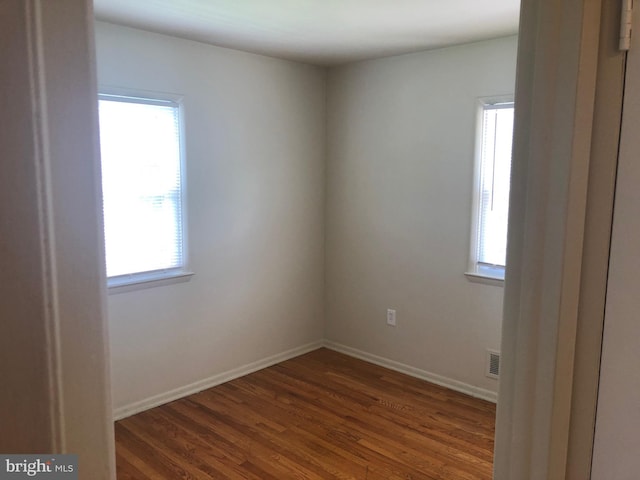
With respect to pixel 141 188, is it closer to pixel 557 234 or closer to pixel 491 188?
pixel 491 188

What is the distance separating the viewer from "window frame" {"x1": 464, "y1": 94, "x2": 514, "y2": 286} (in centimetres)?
328

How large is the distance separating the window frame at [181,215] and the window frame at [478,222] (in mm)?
1952

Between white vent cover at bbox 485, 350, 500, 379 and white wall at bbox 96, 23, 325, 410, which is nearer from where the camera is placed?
white wall at bbox 96, 23, 325, 410

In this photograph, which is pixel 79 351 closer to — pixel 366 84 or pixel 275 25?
pixel 275 25

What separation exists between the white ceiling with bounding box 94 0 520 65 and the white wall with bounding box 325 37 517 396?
0.89ft

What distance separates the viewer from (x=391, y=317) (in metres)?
3.97

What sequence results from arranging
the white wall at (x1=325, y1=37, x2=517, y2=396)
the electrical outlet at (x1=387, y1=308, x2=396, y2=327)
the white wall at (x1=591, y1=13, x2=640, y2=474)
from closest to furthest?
the white wall at (x1=591, y1=13, x2=640, y2=474)
the white wall at (x1=325, y1=37, x2=517, y2=396)
the electrical outlet at (x1=387, y1=308, x2=396, y2=327)

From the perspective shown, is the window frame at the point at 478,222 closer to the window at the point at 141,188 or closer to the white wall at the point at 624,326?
the window at the point at 141,188

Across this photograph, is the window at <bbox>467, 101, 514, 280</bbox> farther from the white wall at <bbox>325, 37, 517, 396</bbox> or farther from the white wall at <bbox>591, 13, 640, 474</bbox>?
Answer: the white wall at <bbox>591, 13, 640, 474</bbox>

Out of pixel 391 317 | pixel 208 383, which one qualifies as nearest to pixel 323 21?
pixel 391 317

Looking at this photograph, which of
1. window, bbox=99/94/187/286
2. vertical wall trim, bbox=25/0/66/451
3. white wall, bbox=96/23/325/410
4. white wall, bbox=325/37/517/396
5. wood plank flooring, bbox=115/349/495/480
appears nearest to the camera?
vertical wall trim, bbox=25/0/66/451

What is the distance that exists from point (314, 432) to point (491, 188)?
1.94 meters

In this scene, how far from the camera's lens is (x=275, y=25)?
2869 mm

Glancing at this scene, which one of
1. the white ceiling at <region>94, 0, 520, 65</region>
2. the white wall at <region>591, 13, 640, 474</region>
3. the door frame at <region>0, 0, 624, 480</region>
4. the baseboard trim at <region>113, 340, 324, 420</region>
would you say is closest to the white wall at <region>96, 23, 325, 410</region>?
the baseboard trim at <region>113, 340, 324, 420</region>
